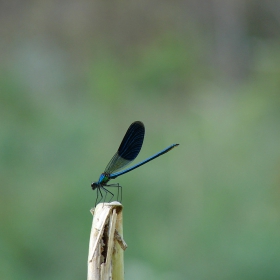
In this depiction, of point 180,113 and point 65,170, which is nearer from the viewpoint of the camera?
point 65,170

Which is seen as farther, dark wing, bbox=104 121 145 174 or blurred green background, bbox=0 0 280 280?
blurred green background, bbox=0 0 280 280

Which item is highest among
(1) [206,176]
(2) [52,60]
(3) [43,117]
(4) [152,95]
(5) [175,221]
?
(2) [52,60]

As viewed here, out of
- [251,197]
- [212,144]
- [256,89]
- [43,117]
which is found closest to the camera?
[251,197]

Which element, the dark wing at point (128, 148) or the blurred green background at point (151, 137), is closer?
the dark wing at point (128, 148)

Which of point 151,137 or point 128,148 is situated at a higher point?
point 151,137

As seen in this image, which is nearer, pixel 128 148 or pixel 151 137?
pixel 128 148

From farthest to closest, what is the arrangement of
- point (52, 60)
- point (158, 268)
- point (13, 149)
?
1. point (52, 60)
2. point (13, 149)
3. point (158, 268)

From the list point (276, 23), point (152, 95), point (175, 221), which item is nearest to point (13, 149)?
point (175, 221)

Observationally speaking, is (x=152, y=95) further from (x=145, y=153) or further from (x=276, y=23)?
(x=276, y=23)
